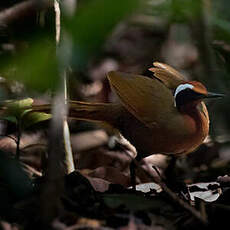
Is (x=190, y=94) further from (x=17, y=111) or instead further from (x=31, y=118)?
(x=17, y=111)

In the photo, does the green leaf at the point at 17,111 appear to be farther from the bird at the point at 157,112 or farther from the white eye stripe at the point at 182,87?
the white eye stripe at the point at 182,87

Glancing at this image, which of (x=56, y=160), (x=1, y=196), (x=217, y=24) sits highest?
(x=217, y=24)

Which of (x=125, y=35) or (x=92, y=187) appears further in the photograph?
(x=125, y=35)

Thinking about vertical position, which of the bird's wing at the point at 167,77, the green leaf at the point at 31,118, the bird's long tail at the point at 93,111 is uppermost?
the bird's wing at the point at 167,77

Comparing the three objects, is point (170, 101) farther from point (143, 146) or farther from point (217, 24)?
point (217, 24)

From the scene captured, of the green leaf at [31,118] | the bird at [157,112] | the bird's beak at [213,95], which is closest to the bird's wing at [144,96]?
the bird at [157,112]

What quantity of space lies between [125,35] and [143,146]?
12.5 feet

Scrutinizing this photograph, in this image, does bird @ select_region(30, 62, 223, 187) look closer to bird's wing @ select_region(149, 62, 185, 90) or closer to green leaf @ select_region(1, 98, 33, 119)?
bird's wing @ select_region(149, 62, 185, 90)

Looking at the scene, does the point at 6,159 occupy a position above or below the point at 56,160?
below

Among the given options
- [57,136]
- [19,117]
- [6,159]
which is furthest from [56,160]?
[19,117]

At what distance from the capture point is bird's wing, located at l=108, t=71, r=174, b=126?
3320mm

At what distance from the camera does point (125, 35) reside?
700cm

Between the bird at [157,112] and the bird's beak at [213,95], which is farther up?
the bird's beak at [213,95]

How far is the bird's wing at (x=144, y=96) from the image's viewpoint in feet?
10.9
